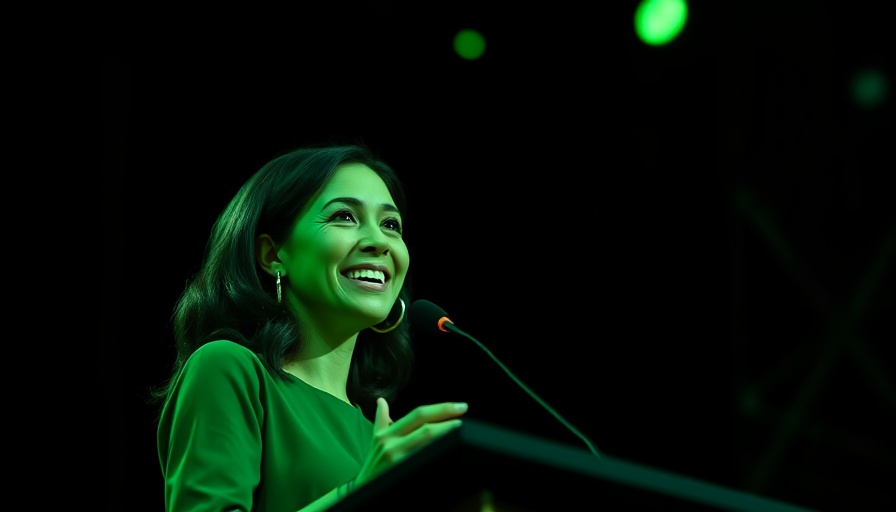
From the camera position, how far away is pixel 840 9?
4277 mm

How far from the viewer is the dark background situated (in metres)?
3.77

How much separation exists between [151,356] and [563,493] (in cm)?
209

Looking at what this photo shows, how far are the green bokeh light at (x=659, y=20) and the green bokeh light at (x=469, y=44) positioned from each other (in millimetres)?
698

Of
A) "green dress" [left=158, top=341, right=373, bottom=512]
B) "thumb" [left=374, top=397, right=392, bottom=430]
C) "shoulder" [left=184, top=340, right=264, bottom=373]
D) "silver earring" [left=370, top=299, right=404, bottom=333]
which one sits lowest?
"green dress" [left=158, top=341, right=373, bottom=512]

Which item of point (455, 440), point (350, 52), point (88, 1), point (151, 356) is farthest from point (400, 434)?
point (350, 52)

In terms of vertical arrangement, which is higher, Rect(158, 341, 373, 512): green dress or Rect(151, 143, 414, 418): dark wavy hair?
Rect(151, 143, 414, 418): dark wavy hair

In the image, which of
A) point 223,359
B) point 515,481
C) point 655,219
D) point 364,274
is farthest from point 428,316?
point 655,219

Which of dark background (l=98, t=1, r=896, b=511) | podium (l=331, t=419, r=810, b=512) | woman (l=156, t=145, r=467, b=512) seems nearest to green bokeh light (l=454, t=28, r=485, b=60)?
dark background (l=98, t=1, r=896, b=511)

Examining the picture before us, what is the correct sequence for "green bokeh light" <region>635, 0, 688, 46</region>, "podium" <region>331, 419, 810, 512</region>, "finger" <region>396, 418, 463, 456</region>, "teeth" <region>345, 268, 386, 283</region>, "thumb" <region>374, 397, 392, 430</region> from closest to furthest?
"podium" <region>331, 419, 810, 512</region> < "finger" <region>396, 418, 463, 456</region> < "thumb" <region>374, 397, 392, 430</region> < "teeth" <region>345, 268, 386, 283</region> < "green bokeh light" <region>635, 0, 688, 46</region>

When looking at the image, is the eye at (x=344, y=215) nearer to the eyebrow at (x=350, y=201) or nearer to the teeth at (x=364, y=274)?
the eyebrow at (x=350, y=201)

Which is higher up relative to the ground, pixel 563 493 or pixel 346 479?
pixel 563 493

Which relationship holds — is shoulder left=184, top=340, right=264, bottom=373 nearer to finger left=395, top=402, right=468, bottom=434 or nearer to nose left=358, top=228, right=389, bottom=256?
nose left=358, top=228, right=389, bottom=256

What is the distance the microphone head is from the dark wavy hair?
0.25 metres

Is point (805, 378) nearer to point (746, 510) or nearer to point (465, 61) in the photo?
point (465, 61)
